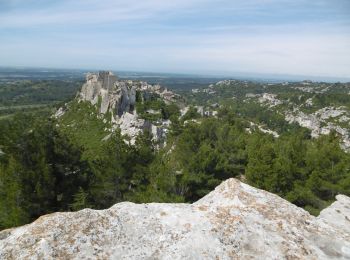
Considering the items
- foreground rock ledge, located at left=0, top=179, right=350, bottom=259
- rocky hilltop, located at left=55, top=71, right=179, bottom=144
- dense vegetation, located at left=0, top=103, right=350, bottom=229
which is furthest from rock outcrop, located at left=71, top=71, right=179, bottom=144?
foreground rock ledge, located at left=0, top=179, right=350, bottom=259

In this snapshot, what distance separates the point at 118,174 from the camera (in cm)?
2808

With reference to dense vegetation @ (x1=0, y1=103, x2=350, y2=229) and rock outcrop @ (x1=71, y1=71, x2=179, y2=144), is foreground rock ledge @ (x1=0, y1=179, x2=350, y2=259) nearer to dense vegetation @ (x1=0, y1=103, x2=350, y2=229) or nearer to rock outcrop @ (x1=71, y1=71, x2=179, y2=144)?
dense vegetation @ (x1=0, y1=103, x2=350, y2=229)

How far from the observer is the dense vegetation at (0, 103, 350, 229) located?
2242 centimetres

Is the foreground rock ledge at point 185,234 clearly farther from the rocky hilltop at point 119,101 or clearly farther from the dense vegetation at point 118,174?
the rocky hilltop at point 119,101

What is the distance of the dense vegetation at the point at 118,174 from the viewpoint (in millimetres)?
22422

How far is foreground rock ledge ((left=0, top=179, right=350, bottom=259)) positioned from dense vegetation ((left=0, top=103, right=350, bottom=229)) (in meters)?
13.2

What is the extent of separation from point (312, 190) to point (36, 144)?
21.0 metres

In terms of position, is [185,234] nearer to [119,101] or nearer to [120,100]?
[119,101]

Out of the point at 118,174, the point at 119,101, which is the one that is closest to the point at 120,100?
the point at 119,101

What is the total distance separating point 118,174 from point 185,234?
20.3m

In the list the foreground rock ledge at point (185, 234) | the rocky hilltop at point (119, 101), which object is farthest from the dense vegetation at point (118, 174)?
the rocky hilltop at point (119, 101)

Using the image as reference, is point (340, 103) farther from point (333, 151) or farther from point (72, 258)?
point (72, 258)

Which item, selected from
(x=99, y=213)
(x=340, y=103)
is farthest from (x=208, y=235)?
(x=340, y=103)

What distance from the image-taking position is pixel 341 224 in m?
10.2
